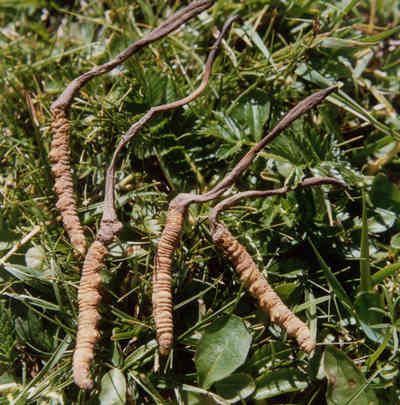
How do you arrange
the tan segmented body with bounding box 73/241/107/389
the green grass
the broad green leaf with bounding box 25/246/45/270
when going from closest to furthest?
the tan segmented body with bounding box 73/241/107/389 → the green grass → the broad green leaf with bounding box 25/246/45/270

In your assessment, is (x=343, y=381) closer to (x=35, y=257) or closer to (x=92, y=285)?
(x=92, y=285)

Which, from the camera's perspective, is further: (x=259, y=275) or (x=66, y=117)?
(x=66, y=117)

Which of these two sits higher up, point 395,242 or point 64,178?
point 64,178

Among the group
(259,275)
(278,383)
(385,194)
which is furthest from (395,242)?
(278,383)

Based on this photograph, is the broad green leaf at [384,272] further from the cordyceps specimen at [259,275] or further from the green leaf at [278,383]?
the green leaf at [278,383]

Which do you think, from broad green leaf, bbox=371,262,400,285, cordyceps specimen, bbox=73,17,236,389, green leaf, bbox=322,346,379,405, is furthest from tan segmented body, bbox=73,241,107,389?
broad green leaf, bbox=371,262,400,285

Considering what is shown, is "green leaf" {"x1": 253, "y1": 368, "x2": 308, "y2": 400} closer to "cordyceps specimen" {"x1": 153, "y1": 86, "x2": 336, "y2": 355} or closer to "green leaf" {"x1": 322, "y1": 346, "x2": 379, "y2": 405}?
"green leaf" {"x1": 322, "y1": 346, "x2": 379, "y2": 405}

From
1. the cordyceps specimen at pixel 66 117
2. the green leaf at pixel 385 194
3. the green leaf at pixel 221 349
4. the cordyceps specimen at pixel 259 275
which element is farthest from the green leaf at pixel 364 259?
the cordyceps specimen at pixel 66 117
